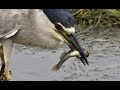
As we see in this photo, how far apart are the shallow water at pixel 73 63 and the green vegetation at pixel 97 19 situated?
0.46 meters

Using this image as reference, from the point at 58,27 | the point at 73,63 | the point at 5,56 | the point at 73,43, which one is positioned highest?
the point at 58,27

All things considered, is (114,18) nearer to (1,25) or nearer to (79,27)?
(79,27)

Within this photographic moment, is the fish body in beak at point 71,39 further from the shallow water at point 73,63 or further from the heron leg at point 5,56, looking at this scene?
the shallow water at point 73,63

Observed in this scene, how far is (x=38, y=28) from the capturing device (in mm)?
3379

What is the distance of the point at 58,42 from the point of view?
11.5 feet

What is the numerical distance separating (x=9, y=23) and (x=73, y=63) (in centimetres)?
144

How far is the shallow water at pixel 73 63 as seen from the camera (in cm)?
424

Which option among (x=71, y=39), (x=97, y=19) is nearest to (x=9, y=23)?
(x=71, y=39)

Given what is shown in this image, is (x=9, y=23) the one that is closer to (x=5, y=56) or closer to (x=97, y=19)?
(x=5, y=56)

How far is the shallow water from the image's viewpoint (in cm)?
424

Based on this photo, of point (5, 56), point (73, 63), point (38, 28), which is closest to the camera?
point (38, 28)

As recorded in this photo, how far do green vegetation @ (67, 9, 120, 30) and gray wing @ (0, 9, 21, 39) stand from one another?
259cm
